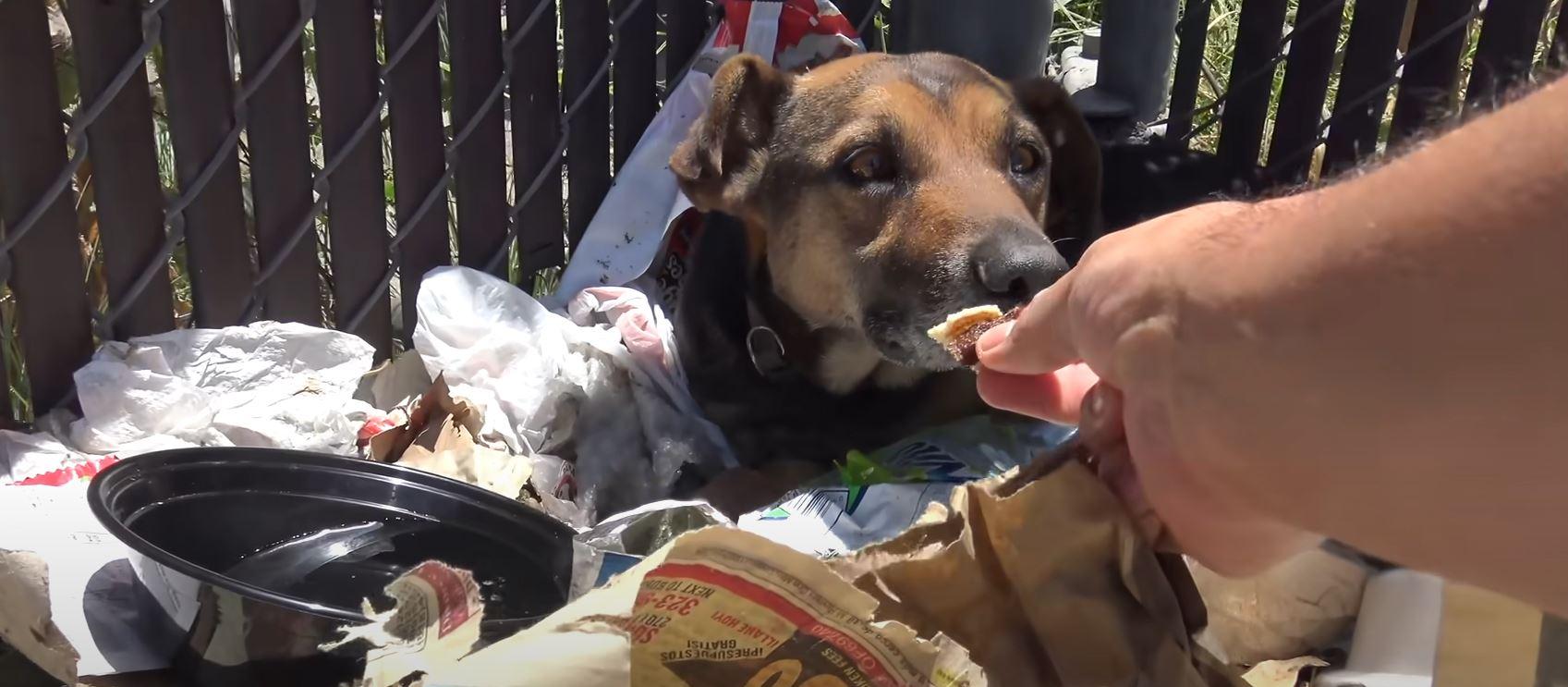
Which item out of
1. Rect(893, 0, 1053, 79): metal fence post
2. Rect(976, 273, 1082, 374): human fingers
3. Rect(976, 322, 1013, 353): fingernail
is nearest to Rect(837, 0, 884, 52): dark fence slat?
Rect(893, 0, 1053, 79): metal fence post

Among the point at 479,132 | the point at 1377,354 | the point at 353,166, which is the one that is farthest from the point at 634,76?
the point at 1377,354

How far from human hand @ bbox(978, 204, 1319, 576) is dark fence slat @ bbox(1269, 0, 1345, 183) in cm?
224

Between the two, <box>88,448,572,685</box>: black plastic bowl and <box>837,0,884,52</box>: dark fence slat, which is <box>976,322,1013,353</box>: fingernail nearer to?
<box>88,448,572,685</box>: black plastic bowl

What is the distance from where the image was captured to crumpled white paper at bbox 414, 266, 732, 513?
8.25ft

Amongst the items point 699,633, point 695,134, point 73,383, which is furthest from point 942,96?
point 73,383

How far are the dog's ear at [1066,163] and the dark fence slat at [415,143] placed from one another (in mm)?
1232

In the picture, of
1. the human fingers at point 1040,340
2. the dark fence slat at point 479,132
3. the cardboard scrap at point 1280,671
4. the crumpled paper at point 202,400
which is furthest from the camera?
the dark fence slat at point 479,132

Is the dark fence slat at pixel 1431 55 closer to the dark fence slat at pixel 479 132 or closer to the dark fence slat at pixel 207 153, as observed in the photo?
the dark fence slat at pixel 479 132

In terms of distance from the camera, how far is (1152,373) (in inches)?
36.5

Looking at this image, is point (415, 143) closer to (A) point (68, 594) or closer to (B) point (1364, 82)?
(A) point (68, 594)

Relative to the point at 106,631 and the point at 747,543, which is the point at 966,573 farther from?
the point at 106,631

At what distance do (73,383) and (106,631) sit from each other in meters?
0.88

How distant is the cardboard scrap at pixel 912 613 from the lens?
3.46 feet

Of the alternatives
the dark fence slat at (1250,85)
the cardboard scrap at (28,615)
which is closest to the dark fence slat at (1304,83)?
the dark fence slat at (1250,85)
